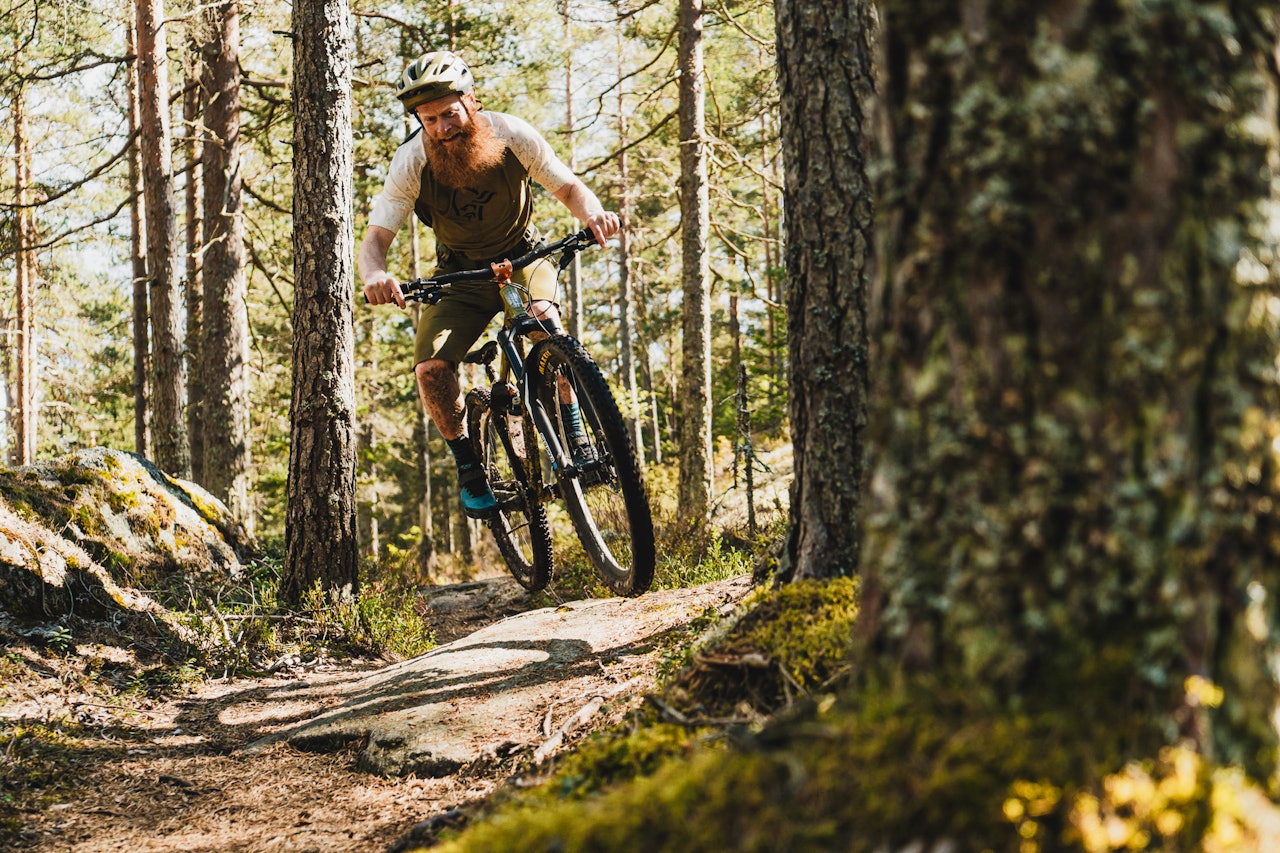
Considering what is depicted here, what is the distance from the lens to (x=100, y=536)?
6.35 m

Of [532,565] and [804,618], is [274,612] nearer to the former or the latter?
[532,565]

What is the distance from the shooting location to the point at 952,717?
1.41 metres

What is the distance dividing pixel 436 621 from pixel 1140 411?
27.9 ft

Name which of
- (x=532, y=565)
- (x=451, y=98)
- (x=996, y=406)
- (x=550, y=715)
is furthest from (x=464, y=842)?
(x=532, y=565)

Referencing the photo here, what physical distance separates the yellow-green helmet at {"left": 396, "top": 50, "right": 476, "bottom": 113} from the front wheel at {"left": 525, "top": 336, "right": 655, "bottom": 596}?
1.33 m

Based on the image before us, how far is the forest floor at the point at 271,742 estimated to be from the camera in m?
3.43

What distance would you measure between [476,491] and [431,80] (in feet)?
8.04

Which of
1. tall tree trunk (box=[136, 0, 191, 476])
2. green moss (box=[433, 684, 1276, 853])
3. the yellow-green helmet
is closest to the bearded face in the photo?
the yellow-green helmet

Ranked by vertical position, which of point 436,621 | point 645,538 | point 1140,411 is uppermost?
point 1140,411

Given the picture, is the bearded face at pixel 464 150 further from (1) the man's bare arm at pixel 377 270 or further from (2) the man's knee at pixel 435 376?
(2) the man's knee at pixel 435 376

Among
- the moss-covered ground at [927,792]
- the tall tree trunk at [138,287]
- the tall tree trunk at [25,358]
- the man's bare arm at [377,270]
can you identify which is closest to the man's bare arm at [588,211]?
the man's bare arm at [377,270]

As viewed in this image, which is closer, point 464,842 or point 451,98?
point 464,842

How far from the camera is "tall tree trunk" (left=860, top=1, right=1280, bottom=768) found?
1320 mm

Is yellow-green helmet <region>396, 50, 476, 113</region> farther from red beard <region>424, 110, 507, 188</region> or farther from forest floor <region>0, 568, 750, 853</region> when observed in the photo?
forest floor <region>0, 568, 750, 853</region>
